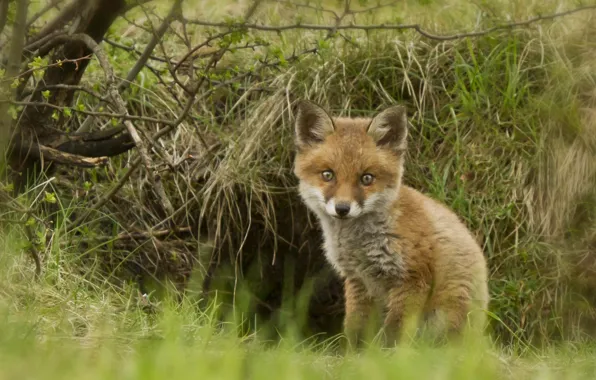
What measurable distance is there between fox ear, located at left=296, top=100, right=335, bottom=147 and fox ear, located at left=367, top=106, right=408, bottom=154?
0.87ft

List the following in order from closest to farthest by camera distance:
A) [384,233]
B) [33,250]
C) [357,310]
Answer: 1. [33,250]
2. [384,233]
3. [357,310]

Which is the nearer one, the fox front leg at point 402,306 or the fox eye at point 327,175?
the fox front leg at point 402,306

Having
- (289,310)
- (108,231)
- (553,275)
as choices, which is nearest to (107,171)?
(108,231)

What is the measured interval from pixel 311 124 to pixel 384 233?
843mm

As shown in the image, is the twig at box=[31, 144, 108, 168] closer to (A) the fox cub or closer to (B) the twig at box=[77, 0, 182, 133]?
(B) the twig at box=[77, 0, 182, 133]

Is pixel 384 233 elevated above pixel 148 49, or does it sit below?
below

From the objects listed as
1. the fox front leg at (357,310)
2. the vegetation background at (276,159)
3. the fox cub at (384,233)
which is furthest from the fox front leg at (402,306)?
the vegetation background at (276,159)

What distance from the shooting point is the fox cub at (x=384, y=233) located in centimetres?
538

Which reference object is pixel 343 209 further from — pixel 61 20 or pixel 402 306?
pixel 61 20

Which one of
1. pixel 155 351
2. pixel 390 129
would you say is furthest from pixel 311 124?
pixel 155 351

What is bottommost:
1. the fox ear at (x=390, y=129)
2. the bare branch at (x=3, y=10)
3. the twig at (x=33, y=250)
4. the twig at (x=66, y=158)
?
the twig at (x=33, y=250)

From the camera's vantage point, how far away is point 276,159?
7.25 m

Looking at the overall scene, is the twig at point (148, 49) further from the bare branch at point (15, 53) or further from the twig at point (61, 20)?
the bare branch at point (15, 53)

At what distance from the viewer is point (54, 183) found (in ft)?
21.9
